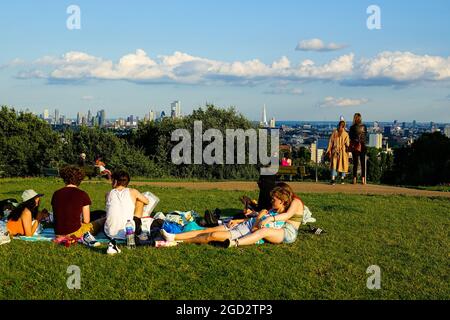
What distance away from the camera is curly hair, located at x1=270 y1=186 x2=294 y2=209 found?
9.72 m

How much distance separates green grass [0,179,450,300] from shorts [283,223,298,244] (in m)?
0.13

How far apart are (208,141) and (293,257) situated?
30881 mm

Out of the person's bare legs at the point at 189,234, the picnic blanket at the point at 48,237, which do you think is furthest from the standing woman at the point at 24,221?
the person's bare legs at the point at 189,234

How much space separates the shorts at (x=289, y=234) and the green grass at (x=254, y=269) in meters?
0.13

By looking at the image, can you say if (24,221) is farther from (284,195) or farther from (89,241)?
(284,195)

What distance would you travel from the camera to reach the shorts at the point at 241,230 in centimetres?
945

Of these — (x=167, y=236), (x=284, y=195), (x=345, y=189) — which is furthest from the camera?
(x=345, y=189)

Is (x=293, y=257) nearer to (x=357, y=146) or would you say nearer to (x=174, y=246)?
(x=174, y=246)

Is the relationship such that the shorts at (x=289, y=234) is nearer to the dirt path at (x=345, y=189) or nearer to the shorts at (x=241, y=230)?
the shorts at (x=241, y=230)

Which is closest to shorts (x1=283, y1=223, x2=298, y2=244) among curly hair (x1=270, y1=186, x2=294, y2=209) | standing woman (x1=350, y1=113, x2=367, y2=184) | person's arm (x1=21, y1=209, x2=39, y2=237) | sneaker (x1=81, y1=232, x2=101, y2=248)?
curly hair (x1=270, y1=186, x2=294, y2=209)

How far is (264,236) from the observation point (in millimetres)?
9289

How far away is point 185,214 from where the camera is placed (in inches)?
430

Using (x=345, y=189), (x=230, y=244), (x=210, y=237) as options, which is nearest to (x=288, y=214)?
(x=230, y=244)

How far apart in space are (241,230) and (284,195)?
0.94 m
